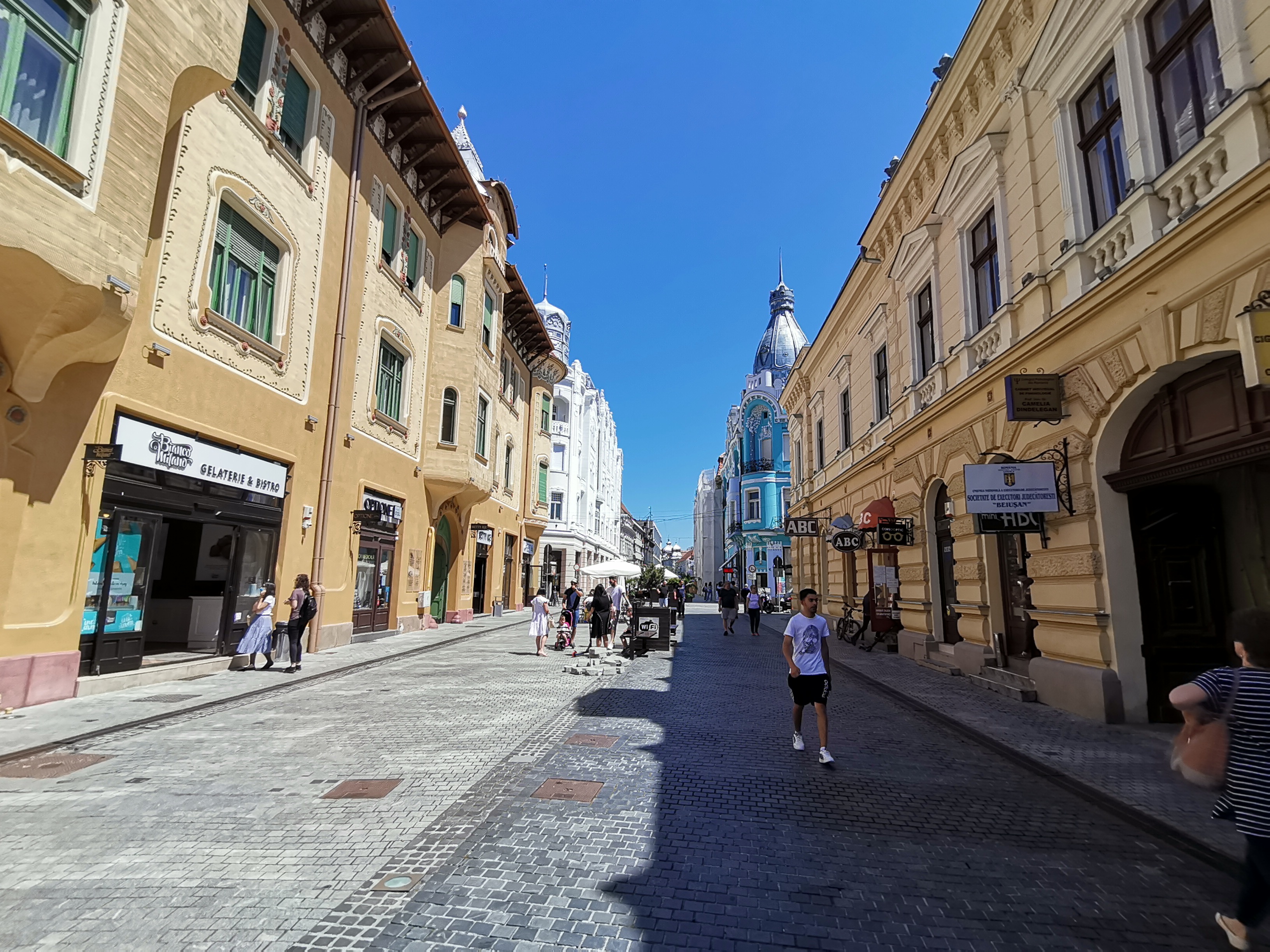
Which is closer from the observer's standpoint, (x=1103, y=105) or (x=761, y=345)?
(x=1103, y=105)

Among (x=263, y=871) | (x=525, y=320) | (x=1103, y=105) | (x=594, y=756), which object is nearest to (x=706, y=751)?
(x=594, y=756)

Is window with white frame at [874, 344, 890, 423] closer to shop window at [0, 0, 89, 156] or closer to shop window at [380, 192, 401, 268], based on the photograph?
shop window at [380, 192, 401, 268]

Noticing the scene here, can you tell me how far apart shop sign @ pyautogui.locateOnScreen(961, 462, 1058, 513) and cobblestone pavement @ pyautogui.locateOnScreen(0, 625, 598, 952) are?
6437mm

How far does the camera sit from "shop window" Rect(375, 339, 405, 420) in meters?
17.3

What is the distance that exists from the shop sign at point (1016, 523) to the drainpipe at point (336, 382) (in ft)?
42.2

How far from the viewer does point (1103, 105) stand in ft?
28.6

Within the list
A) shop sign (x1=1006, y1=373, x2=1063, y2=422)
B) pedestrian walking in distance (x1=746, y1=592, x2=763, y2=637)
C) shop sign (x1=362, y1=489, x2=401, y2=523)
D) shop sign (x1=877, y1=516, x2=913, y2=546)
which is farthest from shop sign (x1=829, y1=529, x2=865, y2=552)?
shop sign (x1=362, y1=489, x2=401, y2=523)

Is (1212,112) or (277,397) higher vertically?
(1212,112)

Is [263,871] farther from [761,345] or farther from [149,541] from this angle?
[761,345]

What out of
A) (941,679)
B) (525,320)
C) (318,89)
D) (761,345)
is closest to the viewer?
(941,679)

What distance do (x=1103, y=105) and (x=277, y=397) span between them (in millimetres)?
14465

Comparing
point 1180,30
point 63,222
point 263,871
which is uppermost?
point 1180,30

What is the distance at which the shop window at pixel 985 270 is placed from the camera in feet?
37.8

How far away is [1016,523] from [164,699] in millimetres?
12167
